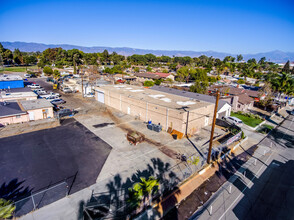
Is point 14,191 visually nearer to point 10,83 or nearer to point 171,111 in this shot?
point 171,111

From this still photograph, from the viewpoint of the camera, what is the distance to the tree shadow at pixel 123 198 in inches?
441

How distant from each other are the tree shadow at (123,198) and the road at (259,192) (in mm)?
2806

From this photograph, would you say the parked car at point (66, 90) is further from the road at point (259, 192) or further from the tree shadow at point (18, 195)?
the road at point (259, 192)

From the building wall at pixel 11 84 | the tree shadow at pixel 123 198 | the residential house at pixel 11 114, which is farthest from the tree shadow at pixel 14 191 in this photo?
the building wall at pixel 11 84

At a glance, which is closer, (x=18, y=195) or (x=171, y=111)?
(x=18, y=195)

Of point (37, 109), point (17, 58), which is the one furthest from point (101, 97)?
point (17, 58)

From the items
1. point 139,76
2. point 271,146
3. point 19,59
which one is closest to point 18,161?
point 271,146

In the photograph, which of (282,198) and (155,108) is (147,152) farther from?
(282,198)

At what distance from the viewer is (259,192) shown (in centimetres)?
1448

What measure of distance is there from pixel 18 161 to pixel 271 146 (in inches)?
1230

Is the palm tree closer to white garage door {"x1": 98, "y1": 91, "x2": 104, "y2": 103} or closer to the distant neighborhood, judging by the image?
the distant neighborhood

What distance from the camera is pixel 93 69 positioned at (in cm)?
5553

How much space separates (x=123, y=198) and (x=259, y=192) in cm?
1183

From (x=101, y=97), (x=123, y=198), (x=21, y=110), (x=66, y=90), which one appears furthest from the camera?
(x=66, y=90)
